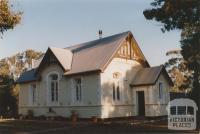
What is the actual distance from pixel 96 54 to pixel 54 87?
19.4 ft

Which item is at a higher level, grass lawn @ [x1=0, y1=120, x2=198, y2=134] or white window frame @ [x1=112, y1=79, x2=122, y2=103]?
white window frame @ [x1=112, y1=79, x2=122, y2=103]

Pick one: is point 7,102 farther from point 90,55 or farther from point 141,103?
point 141,103

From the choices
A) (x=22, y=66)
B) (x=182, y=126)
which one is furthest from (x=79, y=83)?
(x=22, y=66)

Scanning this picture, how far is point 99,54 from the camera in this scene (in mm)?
35906

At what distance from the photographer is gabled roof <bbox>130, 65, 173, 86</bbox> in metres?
35.4

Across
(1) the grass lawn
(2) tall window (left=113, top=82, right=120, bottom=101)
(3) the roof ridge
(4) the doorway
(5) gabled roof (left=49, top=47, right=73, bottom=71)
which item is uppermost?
(3) the roof ridge

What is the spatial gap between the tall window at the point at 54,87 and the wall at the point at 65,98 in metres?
0.53

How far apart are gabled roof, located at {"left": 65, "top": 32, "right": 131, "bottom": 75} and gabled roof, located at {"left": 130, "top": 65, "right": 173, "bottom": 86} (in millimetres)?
3961

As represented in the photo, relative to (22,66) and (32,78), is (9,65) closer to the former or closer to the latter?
(22,66)

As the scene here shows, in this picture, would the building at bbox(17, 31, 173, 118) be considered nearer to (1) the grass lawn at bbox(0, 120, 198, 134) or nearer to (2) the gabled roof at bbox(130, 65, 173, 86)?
(2) the gabled roof at bbox(130, 65, 173, 86)

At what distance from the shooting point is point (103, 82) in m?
34.0

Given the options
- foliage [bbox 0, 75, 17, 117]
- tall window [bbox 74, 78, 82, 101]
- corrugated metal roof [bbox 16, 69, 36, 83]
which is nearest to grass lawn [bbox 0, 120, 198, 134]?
tall window [bbox 74, 78, 82, 101]

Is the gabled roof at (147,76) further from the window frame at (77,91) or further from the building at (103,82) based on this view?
the window frame at (77,91)

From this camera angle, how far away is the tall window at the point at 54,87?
38688 millimetres
